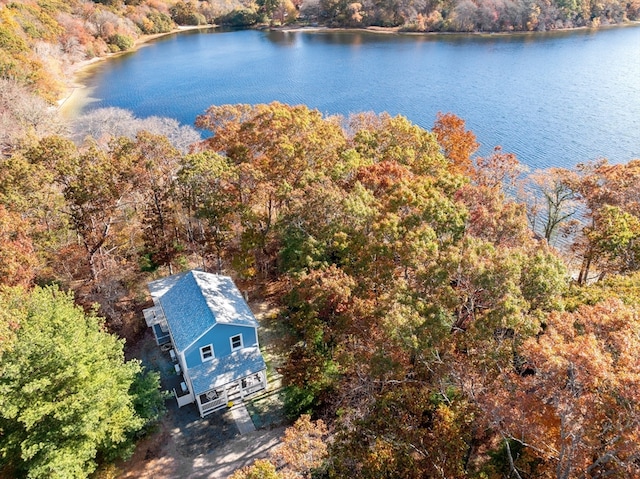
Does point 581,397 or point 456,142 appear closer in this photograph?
point 581,397

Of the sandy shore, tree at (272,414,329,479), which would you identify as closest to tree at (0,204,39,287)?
tree at (272,414,329,479)

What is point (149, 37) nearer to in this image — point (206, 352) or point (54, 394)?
point (206, 352)

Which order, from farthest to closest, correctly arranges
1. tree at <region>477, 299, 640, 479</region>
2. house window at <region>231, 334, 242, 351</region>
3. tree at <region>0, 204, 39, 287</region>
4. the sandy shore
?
the sandy shore → house window at <region>231, 334, 242, 351</region> → tree at <region>0, 204, 39, 287</region> → tree at <region>477, 299, 640, 479</region>

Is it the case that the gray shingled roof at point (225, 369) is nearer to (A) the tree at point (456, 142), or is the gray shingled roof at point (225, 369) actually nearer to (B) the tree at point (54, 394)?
(B) the tree at point (54, 394)

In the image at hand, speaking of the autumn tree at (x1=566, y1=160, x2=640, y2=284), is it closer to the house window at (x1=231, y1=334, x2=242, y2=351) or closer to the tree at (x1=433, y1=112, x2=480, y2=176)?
the tree at (x1=433, y1=112, x2=480, y2=176)

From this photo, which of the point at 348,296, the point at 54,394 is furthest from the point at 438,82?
the point at 54,394

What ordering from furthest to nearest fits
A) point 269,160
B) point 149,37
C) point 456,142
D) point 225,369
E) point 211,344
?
1. point 149,37
2. point 456,142
3. point 269,160
4. point 225,369
5. point 211,344
